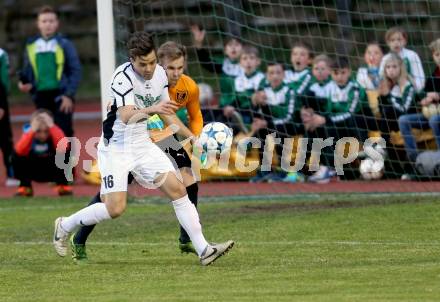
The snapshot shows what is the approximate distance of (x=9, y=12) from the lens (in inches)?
1314

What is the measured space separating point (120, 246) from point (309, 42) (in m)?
7.62

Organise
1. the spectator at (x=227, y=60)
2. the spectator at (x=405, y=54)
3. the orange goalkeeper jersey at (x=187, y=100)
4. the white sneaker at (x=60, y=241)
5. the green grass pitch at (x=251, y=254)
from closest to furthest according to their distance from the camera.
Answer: the green grass pitch at (x=251, y=254) → the white sneaker at (x=60, y=241) → the orange goalkeeper jersey at (x=187, y=100) → the spectator at (x=405, y=54) → the spectator at (x=227, y=60)

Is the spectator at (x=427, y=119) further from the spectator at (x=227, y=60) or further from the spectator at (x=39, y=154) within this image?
the spectator at (x=39, y=154)

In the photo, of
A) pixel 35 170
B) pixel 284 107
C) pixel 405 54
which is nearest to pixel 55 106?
pixel 35 170

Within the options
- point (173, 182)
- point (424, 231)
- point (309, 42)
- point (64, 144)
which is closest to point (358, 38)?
point (309, 42)

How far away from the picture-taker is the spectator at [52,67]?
1716 centimetres

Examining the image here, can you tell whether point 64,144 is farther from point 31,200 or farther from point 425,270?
point 425,270

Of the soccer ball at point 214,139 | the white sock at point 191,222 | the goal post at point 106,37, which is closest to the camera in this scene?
the white sock at point 191,222

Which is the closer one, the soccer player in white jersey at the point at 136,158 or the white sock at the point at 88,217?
the soccer player in white jersey at the point at 136,158

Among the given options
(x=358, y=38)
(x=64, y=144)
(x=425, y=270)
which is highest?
(x=358, y=38)

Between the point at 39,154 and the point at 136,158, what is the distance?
21.8ft

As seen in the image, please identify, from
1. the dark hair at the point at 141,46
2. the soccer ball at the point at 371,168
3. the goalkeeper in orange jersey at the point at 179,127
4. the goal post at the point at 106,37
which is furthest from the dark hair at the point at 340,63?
the dark hair at the point at 141,46

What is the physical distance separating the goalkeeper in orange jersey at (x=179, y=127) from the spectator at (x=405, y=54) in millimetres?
5275

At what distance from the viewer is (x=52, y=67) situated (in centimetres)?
1722
